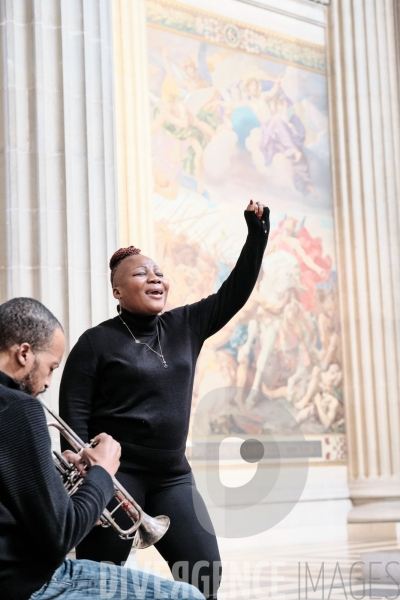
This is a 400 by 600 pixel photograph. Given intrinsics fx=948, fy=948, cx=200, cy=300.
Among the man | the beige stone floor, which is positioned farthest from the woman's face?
the beige stone floor

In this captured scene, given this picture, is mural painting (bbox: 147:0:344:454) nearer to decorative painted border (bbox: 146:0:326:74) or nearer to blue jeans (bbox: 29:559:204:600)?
decorative painted border (bbox: 146:0:326:74)

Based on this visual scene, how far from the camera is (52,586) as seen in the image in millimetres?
2344

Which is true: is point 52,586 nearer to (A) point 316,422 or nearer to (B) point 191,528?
(B) point 191,528

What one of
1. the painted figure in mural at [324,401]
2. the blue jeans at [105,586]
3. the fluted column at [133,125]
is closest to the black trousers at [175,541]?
the blue jeans at [105,586]

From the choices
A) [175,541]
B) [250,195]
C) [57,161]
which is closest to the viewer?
[175,541]

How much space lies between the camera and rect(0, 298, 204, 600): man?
2.16 metres

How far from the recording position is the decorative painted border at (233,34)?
10.9 m

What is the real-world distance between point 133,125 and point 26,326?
26.3 ft

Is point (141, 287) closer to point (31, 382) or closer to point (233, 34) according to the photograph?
point (31, 382)

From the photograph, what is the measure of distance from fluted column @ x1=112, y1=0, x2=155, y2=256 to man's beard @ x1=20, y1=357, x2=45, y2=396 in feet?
24.6

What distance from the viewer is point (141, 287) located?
145 inches

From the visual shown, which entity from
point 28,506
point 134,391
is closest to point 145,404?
point 134,391

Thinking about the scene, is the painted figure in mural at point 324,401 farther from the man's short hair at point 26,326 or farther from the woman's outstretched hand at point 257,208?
the man's short hair at point 26,326

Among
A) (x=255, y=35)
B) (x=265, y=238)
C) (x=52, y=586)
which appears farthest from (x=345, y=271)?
(x=52, y=586)
